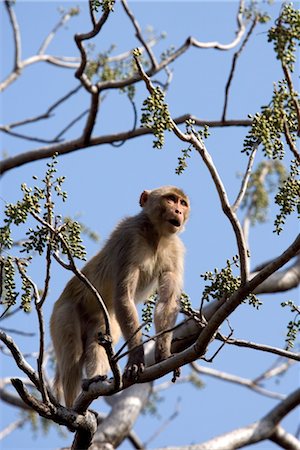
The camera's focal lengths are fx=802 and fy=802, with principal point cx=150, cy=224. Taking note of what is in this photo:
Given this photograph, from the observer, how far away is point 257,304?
17.6ft

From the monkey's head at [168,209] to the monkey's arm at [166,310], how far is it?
498mm

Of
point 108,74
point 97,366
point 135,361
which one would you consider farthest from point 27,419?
point 135,361

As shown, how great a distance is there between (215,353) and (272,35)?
2157 mm

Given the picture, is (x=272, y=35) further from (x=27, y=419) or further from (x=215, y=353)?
(x=27, y=419)

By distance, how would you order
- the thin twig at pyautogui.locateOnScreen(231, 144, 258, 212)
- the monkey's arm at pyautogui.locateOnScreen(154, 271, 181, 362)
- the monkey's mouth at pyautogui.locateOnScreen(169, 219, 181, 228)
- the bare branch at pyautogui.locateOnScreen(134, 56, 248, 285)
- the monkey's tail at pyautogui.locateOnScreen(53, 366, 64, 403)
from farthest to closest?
1. the monkey's tail at pyautogui.locateOnScreen(53, 366, 64, 403)
2. the monkey's mouth at pyautogui.locateOnScreen(169, 219, 181, 228)
3. the monkey's arm at pyautogui.locateOnScreen(154, 271, 181, 362)
4. the thin twig at pyautogui.locateOnScreen(231, 144, 258, 212)
5. the bare branch at pyautogui.locateOnScreen(134, 56, 248, 285)

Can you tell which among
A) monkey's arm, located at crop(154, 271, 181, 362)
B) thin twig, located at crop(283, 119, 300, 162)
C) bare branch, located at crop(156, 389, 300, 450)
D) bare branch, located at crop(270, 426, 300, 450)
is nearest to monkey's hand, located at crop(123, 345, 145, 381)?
monkey's arm, located at crop(154, 271, 181, 362)

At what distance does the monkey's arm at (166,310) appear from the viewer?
7316 mm

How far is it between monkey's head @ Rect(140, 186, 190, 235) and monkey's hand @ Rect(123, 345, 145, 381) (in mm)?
1882

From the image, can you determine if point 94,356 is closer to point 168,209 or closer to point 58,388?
point 58,388

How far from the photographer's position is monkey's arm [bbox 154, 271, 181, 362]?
24.0ft

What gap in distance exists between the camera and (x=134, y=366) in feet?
21.5

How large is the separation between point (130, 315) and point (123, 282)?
0.51 meters

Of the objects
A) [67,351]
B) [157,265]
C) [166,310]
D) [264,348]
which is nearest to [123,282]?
[166,310]

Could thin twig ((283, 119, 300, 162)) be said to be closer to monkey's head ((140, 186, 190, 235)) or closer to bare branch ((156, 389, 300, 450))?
monkey's head ((140, 186, 190, 235))
